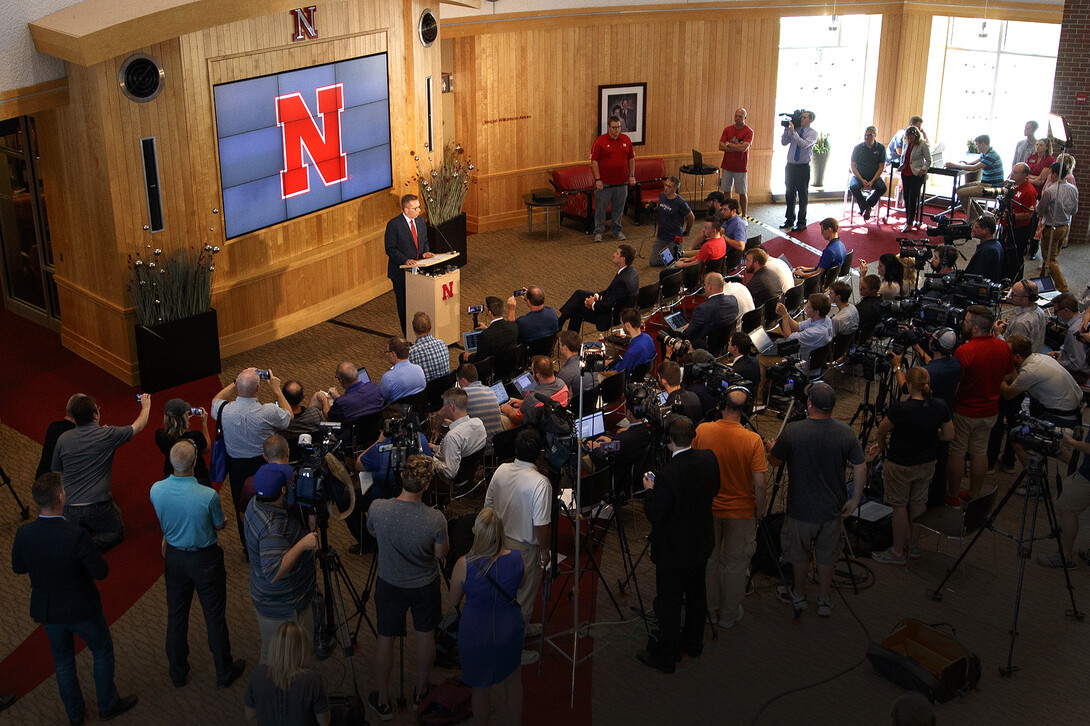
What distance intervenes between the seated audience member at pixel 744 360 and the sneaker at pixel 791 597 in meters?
1.47

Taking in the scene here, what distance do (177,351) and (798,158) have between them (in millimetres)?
9207

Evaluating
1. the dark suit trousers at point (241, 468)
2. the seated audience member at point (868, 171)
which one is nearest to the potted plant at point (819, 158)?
the seated audience member at point (868, 171)

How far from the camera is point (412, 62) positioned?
12414 millimetres

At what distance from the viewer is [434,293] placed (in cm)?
1064

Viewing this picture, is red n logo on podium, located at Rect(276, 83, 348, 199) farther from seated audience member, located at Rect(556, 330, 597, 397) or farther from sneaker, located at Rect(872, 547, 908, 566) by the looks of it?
sneaker, located at Rect(872, 547, 908, 566)

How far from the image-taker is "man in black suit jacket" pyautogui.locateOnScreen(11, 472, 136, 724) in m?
5.44

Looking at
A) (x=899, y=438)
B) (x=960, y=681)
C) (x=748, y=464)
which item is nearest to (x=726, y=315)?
(x=899, y=438)

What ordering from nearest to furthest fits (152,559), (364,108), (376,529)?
(376,529)
(152,559)
(364,108)

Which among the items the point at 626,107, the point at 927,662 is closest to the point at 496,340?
the point at 927,662

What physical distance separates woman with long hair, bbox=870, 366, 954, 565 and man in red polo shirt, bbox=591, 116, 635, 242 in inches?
314

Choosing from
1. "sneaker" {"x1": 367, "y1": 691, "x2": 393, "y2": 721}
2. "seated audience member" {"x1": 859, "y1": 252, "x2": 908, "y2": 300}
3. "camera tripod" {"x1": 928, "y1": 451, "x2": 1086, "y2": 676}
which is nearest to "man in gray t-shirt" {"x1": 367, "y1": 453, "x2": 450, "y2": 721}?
"sneaker" {"x1": 367, "y1": 691, "x2": 393, "y2": 721}

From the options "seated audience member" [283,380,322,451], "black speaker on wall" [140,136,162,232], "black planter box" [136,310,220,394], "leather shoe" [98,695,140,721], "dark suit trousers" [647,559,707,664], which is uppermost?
"black speaker on wall" [140,136,162,232]

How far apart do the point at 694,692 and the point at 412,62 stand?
865cm

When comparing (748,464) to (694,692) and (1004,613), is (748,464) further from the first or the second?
(1004,613)
